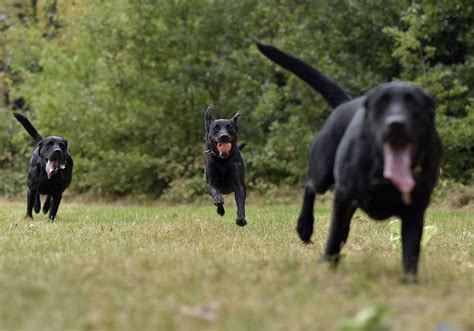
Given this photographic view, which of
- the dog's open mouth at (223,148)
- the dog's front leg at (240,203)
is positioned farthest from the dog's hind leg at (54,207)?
the dog's front leg at (240,203)

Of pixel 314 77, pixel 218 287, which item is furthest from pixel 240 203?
pixel 218 287

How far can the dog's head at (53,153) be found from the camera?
32.3 feet

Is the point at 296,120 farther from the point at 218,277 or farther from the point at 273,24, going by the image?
the point at 218,277

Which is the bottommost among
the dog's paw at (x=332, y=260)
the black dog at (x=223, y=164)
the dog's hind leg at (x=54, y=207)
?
the dog's hind leg at (x=54, y=207)

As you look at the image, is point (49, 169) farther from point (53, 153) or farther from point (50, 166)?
point (53, 153)

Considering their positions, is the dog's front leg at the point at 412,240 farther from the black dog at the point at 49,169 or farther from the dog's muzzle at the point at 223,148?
the black dog at the point at 49,169

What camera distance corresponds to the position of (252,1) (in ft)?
68.6

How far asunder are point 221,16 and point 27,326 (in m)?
18.4

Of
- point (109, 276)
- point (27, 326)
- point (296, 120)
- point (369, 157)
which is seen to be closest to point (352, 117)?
point (369, 157)

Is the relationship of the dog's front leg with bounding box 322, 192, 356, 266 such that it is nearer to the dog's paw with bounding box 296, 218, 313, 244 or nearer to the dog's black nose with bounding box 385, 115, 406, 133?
the dog's paw with bounding box 296, 218, 313, 244

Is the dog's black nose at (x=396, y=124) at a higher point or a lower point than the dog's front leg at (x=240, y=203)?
higher

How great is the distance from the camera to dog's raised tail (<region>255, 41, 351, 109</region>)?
17.9 ft

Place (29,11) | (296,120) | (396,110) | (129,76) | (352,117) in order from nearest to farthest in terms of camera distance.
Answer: (396,110)
(352,117)
(296,120)
(129,76)
(29,11)

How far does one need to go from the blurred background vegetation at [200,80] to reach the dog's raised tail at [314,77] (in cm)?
1271
